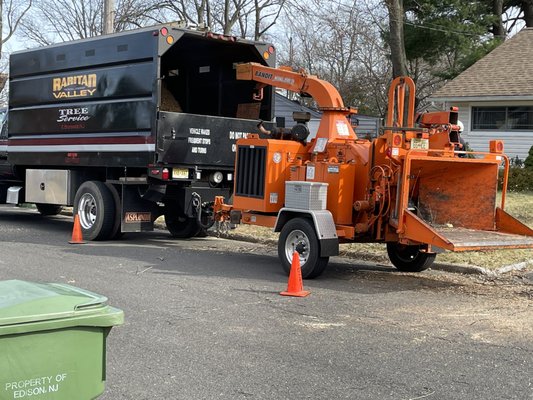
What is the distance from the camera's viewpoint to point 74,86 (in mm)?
13305

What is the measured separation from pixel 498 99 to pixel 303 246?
18.6 metres

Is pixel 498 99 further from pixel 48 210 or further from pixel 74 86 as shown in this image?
pixel 74 86

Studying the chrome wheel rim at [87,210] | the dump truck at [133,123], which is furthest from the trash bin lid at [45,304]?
the chrome wheel rim at [87,210]

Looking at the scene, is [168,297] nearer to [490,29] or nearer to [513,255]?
[513,255]

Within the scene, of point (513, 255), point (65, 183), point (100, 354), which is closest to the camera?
point (100, 354)

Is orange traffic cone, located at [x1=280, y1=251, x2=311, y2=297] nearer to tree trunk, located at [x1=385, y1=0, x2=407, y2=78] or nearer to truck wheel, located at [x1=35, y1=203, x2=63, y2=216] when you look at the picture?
truck wheel, located at [x1=35, y1=203, x2=63, y2=216]

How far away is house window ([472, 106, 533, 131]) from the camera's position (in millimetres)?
25953

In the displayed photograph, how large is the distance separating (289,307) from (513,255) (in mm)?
4935

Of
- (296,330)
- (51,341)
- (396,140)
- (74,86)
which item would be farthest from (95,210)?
(51,341)

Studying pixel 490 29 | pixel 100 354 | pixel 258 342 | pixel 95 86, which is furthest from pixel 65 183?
pixel 490 29

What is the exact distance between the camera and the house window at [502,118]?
25953 millimetres

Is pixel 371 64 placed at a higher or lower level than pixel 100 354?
higher

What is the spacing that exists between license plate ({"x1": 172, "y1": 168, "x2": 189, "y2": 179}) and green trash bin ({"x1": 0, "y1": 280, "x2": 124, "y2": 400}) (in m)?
8.66

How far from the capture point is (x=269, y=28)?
1844 inches
